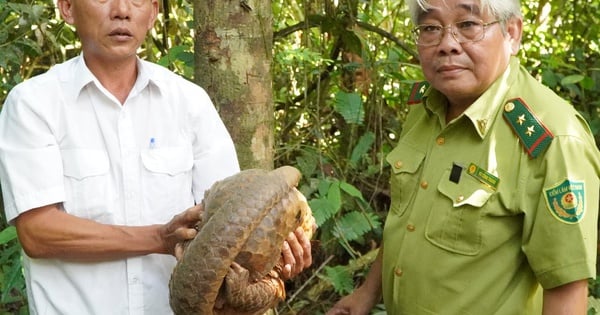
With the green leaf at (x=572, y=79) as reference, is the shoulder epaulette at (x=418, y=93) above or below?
above

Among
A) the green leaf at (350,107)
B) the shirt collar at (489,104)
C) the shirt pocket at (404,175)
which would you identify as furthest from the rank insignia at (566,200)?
the green leaf at (350,107)

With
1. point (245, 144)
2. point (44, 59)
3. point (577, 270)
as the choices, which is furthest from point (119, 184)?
point (44, 59)

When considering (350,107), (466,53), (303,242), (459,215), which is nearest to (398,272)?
(459,215)

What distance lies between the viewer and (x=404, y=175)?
3.05 m

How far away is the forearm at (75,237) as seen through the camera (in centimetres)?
241

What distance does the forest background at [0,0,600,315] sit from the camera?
4.40 meters

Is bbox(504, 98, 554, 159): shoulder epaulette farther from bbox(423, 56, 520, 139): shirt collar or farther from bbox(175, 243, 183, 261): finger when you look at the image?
bbox(175, 243, 183, 261): finger

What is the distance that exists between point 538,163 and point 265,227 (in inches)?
36.2

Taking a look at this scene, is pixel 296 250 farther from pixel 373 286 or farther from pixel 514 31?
pixel 514 31

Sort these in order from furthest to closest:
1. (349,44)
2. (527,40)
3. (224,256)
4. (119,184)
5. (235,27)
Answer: (527,40) → (349,44) → (235,27) → (119,184) → (224,256)

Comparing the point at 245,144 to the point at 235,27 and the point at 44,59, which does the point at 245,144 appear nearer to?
the point at 235,27

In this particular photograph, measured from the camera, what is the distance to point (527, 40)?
6047 mm

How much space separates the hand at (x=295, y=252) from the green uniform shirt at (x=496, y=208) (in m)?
0.55

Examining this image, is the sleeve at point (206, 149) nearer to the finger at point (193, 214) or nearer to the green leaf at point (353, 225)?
the finger at point (193, 214)
